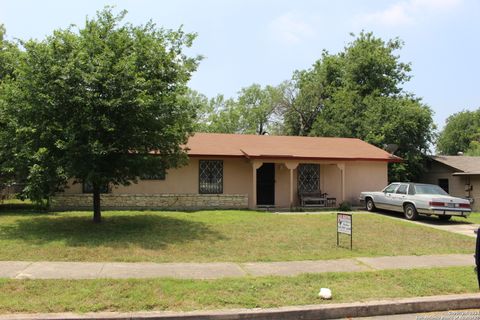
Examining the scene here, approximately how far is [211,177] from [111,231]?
7.90m

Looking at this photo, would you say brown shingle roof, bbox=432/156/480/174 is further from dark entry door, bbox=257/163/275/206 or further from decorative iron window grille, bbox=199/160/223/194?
decorative iron window grille, bbox=199/160/223/194

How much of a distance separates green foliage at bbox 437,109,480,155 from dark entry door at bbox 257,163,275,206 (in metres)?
51.8

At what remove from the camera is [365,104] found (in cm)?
3234

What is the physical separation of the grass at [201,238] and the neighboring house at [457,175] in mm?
11813

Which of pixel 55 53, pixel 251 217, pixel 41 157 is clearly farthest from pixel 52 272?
pixel 251 217

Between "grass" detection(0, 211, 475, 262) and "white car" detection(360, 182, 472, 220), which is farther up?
"white car" detection(360, 182, 472, 220)

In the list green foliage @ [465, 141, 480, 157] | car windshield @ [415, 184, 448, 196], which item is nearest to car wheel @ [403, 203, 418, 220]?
car windshield @ [415, 184, 448, 196]

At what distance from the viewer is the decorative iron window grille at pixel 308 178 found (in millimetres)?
21172

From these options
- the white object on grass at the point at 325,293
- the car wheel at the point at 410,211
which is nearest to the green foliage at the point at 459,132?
the car wheel at the point at 410,211

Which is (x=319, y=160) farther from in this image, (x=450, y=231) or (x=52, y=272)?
(x=52, y=272)

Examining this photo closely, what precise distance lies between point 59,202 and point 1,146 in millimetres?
5248

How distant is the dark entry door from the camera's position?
20672 mm

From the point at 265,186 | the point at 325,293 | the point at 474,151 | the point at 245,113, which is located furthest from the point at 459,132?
the point at 325,293

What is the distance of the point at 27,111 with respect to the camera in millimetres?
11688
